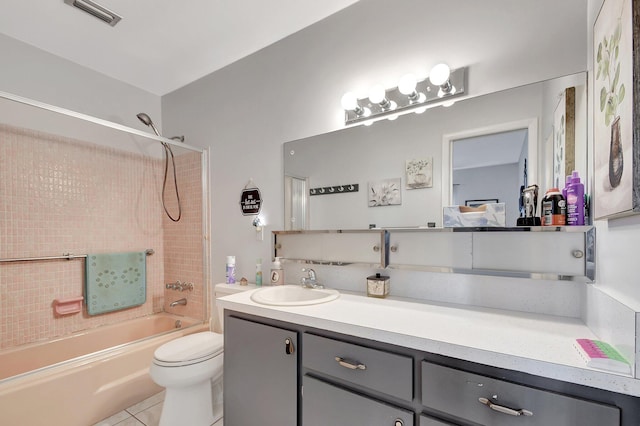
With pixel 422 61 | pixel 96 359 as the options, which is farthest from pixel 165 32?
pixel 96 359

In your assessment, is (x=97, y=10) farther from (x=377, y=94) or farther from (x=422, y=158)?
(x=422, y=158)

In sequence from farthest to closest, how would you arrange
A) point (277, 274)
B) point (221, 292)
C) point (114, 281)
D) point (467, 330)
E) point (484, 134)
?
point (114, 281) → point (221, 292) → point (277, 274) → point (484, 134) → point (467, 330)

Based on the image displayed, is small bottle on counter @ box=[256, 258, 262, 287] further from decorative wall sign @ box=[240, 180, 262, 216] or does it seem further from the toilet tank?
decorative wall sign @ box=[240, 180, 262, 216]

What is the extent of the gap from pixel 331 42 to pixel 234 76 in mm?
893

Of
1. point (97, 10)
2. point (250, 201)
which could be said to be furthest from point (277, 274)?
point (97, 10)

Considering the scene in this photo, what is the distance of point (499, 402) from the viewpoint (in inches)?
31.9

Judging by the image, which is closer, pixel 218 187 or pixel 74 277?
pixel 74 277

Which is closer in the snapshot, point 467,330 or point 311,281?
point 467,330

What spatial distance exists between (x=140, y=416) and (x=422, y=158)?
230 centimetres

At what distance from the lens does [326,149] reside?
5.93 feet

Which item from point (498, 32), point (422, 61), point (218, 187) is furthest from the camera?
point (218, 187)

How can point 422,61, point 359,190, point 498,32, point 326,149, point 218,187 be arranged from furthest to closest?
point 218,187, point 326,149, point 359,190, point 422,61, point 498,32

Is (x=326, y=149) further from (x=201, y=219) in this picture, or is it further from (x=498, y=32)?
(x=201, y=219)

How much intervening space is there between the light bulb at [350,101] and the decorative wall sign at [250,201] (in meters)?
0.88
